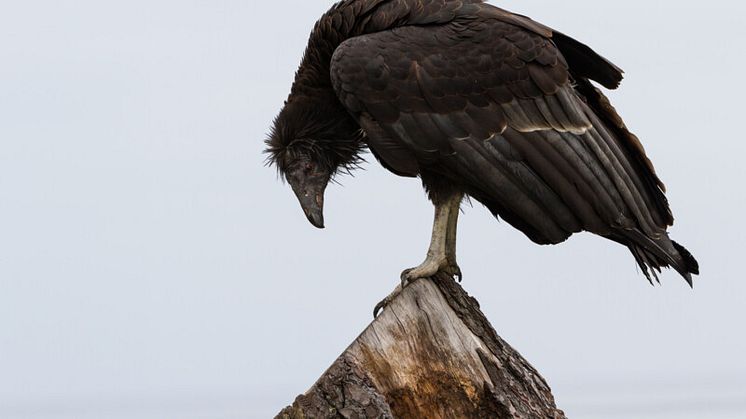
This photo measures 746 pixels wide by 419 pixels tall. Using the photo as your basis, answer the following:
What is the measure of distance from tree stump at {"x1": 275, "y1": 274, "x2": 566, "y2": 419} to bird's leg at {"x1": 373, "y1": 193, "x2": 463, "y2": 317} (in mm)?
358

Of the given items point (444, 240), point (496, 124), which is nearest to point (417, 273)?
point (444, 240)

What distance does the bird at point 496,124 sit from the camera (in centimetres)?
522

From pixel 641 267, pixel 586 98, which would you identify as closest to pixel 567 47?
pixel 586 98

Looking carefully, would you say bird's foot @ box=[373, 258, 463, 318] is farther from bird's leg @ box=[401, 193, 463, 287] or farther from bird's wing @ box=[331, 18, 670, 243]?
bird's wing @ box=[331, 18, 670, 243]

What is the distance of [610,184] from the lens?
5273 millimetres

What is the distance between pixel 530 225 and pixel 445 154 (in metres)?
0.68

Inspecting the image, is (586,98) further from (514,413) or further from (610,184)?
(514,413)

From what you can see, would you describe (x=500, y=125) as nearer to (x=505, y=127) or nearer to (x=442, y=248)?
(x=505, y=127)

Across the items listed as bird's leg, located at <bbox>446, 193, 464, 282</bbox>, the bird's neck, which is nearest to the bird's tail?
bird's leg, located at <bbox>446, 193, 464, 282</bbox>

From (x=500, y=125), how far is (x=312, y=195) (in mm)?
1234

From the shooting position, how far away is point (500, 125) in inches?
210

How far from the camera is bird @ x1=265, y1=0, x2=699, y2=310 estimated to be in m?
5.22

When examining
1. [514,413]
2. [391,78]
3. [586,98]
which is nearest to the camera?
[514,413]

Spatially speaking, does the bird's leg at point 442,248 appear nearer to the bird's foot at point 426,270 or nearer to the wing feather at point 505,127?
the bird's foot at point 426,270
